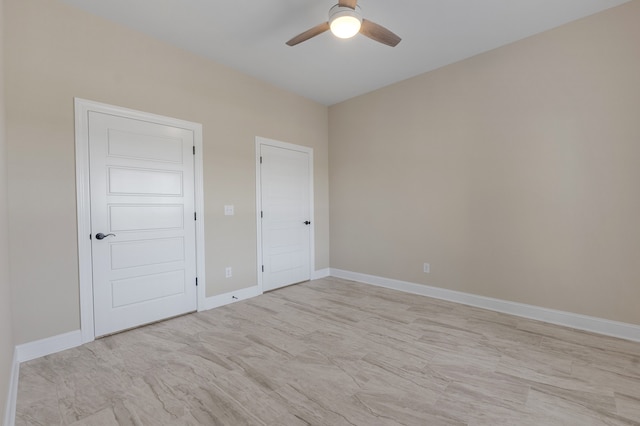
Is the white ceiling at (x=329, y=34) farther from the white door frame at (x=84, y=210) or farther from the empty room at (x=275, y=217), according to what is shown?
the white door frame at (x=84, y=210)

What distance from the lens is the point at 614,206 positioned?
263 centimetres

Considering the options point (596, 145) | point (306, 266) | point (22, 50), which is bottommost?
point (306, 266)

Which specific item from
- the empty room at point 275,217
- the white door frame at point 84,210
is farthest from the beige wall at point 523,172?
the white door frame at point 84,210

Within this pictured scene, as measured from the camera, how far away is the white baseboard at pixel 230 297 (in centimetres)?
346

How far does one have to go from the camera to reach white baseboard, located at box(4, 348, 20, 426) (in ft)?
5.13

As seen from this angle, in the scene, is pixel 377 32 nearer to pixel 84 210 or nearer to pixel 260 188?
pixel 260 188

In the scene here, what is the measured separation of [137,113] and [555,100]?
13.8 ft

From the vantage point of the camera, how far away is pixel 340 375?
209 cm

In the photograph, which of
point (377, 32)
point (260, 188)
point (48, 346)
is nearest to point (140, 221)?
point (48, 346)

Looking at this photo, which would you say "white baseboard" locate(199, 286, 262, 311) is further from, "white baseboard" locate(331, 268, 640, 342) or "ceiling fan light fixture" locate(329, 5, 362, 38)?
"ceiling fan light fixture" locate(329, 5, 362, 38)

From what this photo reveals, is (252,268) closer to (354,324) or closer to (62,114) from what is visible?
(354,324)

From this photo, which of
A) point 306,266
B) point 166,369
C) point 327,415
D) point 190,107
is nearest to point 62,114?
point 190,107

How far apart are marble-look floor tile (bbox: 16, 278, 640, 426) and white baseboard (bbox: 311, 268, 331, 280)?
1644 mm

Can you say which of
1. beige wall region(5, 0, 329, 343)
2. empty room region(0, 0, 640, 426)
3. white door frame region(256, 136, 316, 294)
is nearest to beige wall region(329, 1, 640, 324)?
empty room region(0, 0, 640, 426)
